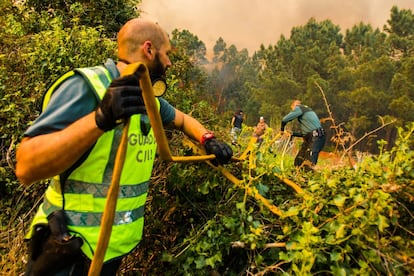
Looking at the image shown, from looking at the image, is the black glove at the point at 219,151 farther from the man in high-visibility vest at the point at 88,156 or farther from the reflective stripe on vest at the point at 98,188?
the reflective stripe on vest at the point at 98,188

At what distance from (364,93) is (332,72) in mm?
4865

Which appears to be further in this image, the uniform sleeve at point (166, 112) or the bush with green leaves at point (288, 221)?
the uniform sleeve at point (166, 112)

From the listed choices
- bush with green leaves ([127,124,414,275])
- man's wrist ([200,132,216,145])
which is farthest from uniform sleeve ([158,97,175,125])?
bush with green leaves ([127,124,414,275])

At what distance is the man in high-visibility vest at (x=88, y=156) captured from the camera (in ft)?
4.55

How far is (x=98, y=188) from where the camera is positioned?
5.41ft

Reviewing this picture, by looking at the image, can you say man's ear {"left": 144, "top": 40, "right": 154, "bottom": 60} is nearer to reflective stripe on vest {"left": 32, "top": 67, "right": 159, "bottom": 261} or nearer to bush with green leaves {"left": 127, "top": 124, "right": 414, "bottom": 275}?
reflective stripe on vest {"left": 32, "top": 67, "right": 159, "bottom": 261}

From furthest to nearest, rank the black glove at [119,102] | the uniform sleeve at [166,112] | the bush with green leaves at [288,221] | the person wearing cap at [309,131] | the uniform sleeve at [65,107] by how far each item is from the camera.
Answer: the person wearing cap at [309,131], the uniform sleeve at [166,112], the bush with green leaves at [288,221], the uniform sleeve at [65,107], the black glove at [119,102]

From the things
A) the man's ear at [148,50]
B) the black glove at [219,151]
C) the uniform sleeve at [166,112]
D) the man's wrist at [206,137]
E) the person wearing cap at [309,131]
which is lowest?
the person wearing cap at [309,131]

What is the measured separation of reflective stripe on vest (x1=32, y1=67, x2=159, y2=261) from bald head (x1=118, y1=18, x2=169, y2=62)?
18cm

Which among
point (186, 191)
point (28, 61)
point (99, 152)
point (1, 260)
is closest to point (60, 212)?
point (99, 152)

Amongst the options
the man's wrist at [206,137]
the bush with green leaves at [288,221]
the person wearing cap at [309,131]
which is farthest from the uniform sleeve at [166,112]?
the person wearing cap at [309,131]

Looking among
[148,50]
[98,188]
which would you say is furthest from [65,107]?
[148,50]

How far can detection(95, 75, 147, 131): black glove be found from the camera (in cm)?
130

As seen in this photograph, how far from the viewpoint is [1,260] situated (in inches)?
112
